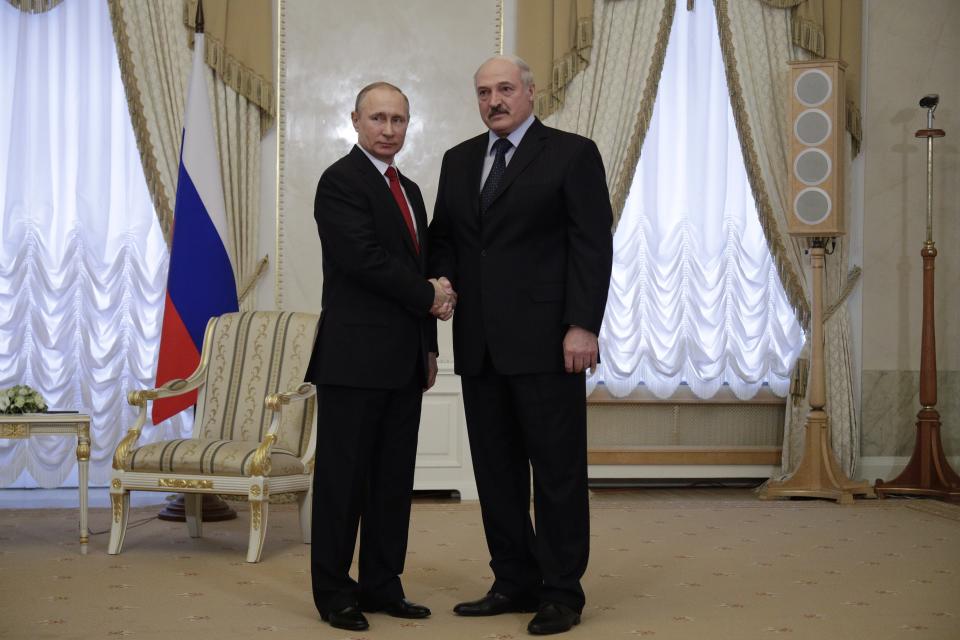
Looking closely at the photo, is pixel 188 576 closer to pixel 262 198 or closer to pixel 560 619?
pixel 560 619

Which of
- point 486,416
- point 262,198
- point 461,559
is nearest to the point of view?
point 486,416

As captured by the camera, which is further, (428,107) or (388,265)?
(428,107)

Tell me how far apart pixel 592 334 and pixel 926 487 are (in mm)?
4115

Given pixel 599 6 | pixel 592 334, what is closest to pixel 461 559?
pixel 592 334

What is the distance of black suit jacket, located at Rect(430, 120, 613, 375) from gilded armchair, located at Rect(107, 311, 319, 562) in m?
1.50

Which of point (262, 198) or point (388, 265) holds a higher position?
point (262, 198)

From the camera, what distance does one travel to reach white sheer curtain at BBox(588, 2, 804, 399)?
257 inches

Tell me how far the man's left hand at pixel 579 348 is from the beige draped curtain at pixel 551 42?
3521 millimetres

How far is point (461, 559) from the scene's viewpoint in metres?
4.20

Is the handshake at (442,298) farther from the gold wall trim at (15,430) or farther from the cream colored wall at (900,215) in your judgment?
the cream colored wall at (900,215)

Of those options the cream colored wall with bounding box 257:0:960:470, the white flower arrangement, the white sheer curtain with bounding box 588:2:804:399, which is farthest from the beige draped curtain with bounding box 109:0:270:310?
the cream colored wall with bounding box 257:0:960:470

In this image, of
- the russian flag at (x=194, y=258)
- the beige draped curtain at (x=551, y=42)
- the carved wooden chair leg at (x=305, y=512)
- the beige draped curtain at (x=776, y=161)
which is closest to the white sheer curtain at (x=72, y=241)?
the russian flag at (x=194, y=258)

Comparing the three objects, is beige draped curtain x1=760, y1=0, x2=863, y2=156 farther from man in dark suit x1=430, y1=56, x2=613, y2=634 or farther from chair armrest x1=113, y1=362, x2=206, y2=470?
chair armrest x1=113, y1=362, x2=206, y2=470

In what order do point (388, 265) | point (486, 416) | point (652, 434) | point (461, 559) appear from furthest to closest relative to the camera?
point (652, 434) → point (461, 559) → point (486, 416) → point (388, 265)
